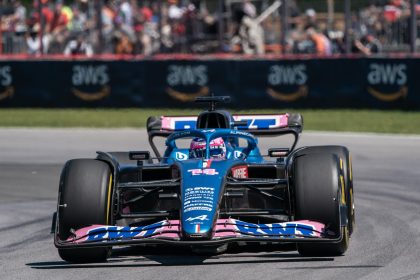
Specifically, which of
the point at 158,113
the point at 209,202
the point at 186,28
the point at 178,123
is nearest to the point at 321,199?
the point at 209,202

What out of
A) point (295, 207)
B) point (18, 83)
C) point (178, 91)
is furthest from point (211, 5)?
point (295, 207)

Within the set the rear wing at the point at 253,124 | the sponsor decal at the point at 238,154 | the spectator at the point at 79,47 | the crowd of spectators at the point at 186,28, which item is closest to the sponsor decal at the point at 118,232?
the sponsor decal at the point at 238,154

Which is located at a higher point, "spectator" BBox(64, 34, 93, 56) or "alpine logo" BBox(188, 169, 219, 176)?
"spectator" BBox(64, 34, 93, 56)

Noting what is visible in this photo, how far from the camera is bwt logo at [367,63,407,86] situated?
74.7ft

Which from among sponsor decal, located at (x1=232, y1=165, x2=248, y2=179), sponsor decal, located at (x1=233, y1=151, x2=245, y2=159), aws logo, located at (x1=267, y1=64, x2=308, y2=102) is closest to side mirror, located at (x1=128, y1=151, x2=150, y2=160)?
sponsor decal, located at (x1=233, y1=151, x2=245, y2=159)

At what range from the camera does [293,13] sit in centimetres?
2561

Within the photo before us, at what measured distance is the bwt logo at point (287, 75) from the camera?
2380cm

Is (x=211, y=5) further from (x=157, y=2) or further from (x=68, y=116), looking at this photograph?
(x=68, y=116)

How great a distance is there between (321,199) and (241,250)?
3.25 ft

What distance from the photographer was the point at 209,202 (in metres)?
8.23

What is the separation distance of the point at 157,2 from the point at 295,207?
59.1 feet

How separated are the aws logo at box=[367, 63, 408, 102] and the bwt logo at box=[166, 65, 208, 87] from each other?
144 inches

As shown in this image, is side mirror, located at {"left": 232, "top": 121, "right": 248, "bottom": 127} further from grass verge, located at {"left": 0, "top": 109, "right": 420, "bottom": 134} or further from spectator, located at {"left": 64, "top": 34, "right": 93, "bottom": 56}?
spectator, located at {"left": 64, "top": 34, "right": 93, "bottom": 56}

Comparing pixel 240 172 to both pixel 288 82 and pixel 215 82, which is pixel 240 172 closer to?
pixel 288 82
